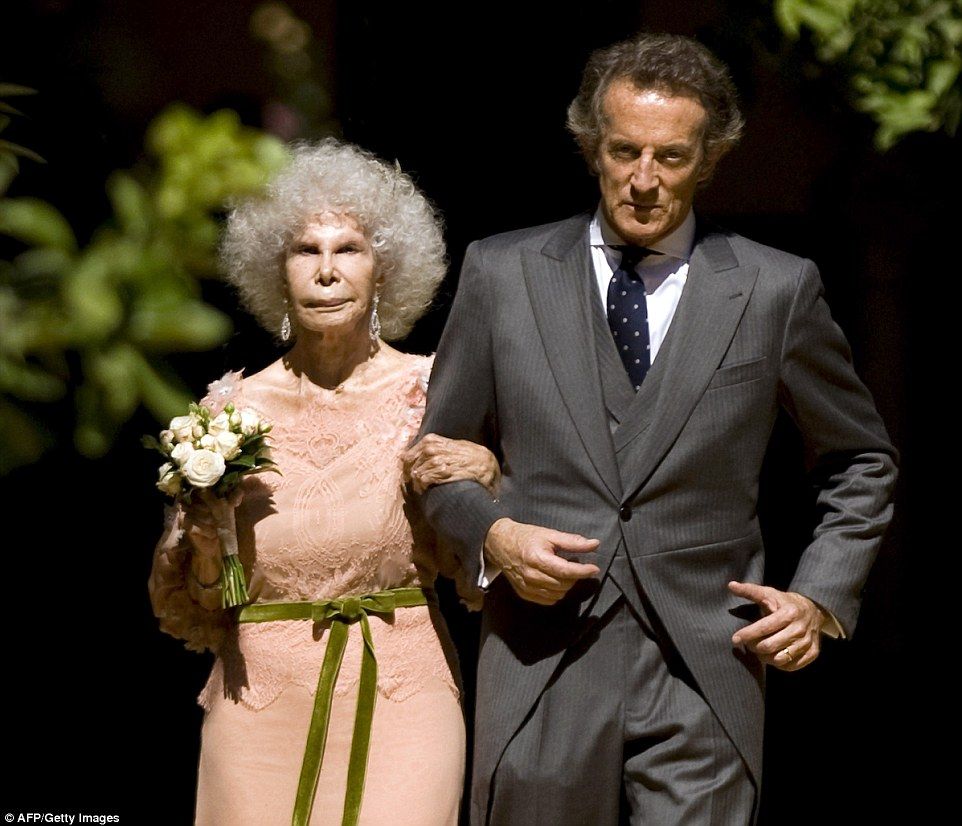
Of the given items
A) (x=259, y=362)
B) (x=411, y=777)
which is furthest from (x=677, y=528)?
(x=259, y=362)

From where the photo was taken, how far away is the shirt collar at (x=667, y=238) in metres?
4.09

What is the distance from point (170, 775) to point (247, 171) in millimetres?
3655

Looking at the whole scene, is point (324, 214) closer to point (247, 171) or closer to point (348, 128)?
point (348, 128)

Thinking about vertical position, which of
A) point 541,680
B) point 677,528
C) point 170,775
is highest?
point 677,528

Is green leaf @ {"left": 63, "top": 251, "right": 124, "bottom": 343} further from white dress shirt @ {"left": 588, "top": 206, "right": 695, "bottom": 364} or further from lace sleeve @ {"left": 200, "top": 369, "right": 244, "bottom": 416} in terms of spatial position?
lace sleeve @ {"left": 200, "top": 369, "right": 244, "bottom": 416}

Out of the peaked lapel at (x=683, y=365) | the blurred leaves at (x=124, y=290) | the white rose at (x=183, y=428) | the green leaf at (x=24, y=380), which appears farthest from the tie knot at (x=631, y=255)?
the green leaf at (x=24, y=380)

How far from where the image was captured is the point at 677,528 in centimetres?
401

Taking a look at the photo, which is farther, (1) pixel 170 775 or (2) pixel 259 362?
(1) pixel 170 775

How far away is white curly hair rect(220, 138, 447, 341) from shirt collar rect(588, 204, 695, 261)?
67cm

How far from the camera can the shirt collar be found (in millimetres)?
4094

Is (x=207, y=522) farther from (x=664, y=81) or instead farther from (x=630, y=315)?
(x=664, y=81)
